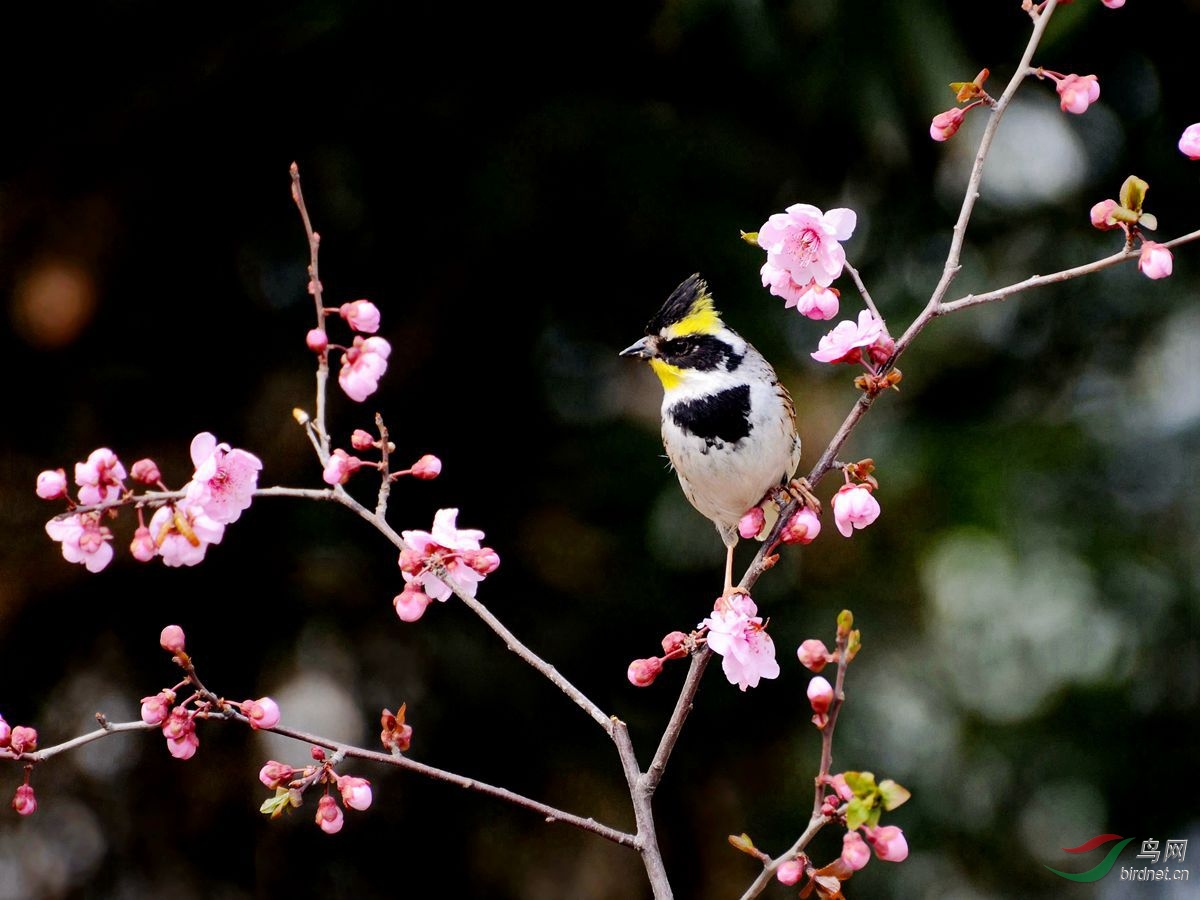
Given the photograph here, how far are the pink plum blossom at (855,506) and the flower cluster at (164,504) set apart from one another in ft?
2.37

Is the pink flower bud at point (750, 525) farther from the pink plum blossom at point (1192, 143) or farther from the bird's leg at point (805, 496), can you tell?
the pink plum blossom at point (1192, 143)

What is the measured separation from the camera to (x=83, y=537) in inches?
58.8

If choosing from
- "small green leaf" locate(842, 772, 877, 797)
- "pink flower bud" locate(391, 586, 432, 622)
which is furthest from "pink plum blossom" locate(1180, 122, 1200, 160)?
"pink flower bud" locate(391, 586, 432, 622)

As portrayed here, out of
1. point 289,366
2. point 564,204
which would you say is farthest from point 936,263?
point 289,366

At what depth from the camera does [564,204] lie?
411cm

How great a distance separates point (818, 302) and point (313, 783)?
882 millimetres

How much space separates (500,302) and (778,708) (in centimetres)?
167

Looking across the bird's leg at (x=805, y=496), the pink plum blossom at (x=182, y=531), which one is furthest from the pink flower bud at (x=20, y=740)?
the bird's leg at (x=805, y=496)

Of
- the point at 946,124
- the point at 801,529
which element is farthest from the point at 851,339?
the point at 946,124

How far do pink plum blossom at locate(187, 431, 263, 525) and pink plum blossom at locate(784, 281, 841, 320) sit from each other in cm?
74

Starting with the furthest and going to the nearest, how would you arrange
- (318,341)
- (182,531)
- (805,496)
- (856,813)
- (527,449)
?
(527,449) → (805,496) → (318,341) → (182,531) → (856,813)

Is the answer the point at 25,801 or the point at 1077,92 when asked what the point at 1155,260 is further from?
the point at 25,801

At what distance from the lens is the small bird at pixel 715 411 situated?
2377 mm

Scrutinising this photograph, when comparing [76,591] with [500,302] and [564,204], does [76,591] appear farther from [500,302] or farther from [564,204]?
[564,204]
